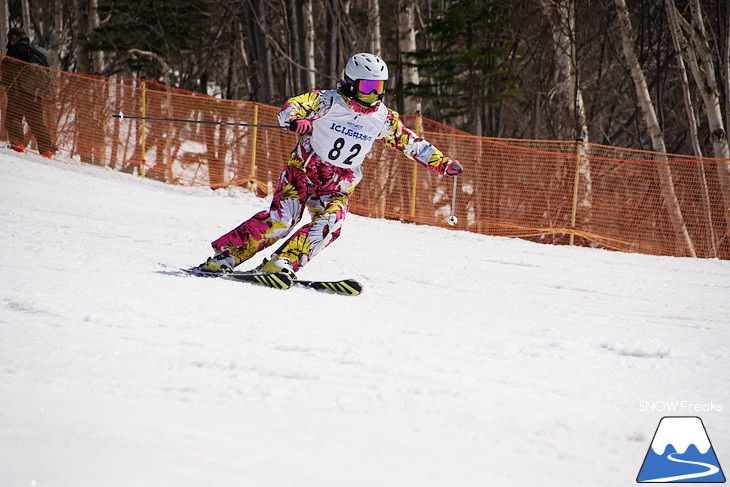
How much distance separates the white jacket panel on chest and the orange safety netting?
6215 mm

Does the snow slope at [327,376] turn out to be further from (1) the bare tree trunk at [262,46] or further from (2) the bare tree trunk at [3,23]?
(2) the bare tree trunk at [3,23]

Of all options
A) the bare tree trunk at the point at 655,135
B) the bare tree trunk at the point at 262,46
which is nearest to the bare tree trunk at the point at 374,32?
the bare tree trunk at the point at 262,46

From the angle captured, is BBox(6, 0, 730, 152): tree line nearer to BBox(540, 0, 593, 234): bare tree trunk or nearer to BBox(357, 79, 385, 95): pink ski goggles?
BBox(540, 0, 593, 234): bare tree trunk

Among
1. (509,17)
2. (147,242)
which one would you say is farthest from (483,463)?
(509,17)

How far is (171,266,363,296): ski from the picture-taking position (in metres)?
5.24

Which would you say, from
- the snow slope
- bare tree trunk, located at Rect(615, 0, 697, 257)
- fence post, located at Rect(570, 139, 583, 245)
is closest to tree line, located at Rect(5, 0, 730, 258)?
bare tree trunk, located at Rect(615, 0, 697, 257)

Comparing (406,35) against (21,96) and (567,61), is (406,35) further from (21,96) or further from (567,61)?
(21,96)

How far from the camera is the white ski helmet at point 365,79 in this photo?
209 inches

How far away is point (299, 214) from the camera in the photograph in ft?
18.3

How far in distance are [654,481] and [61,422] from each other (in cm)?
190

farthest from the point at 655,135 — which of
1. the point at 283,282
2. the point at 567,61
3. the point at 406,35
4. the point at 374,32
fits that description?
the point at 283,282

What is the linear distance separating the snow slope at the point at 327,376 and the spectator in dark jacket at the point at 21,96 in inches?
287

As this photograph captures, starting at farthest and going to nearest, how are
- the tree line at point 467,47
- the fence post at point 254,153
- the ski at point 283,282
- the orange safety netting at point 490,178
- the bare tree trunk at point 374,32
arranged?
the bare tree trunk at point 374,32 → the tree line at point 467,47 → the fence post at point 254,153 → the orange safety netting at point 490,178 → the ski at point 283,282

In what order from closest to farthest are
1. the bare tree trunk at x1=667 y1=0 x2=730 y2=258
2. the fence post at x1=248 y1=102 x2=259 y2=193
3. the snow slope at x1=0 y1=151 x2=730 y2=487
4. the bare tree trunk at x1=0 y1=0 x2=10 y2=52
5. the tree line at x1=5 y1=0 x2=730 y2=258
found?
the snow slope at x1=0 y1=151 x2=730 y2=487 → the bare tree trunk at x1=667 y1=0 x2=730 y2=258 → the tree line at x1=5 y1=0 x2=730 y2=258 → the fence post at x1=248 y1=102 x2=259 y2=193 → the bare tree trunk at x1=0 y1=0 x2=10 y2=52
